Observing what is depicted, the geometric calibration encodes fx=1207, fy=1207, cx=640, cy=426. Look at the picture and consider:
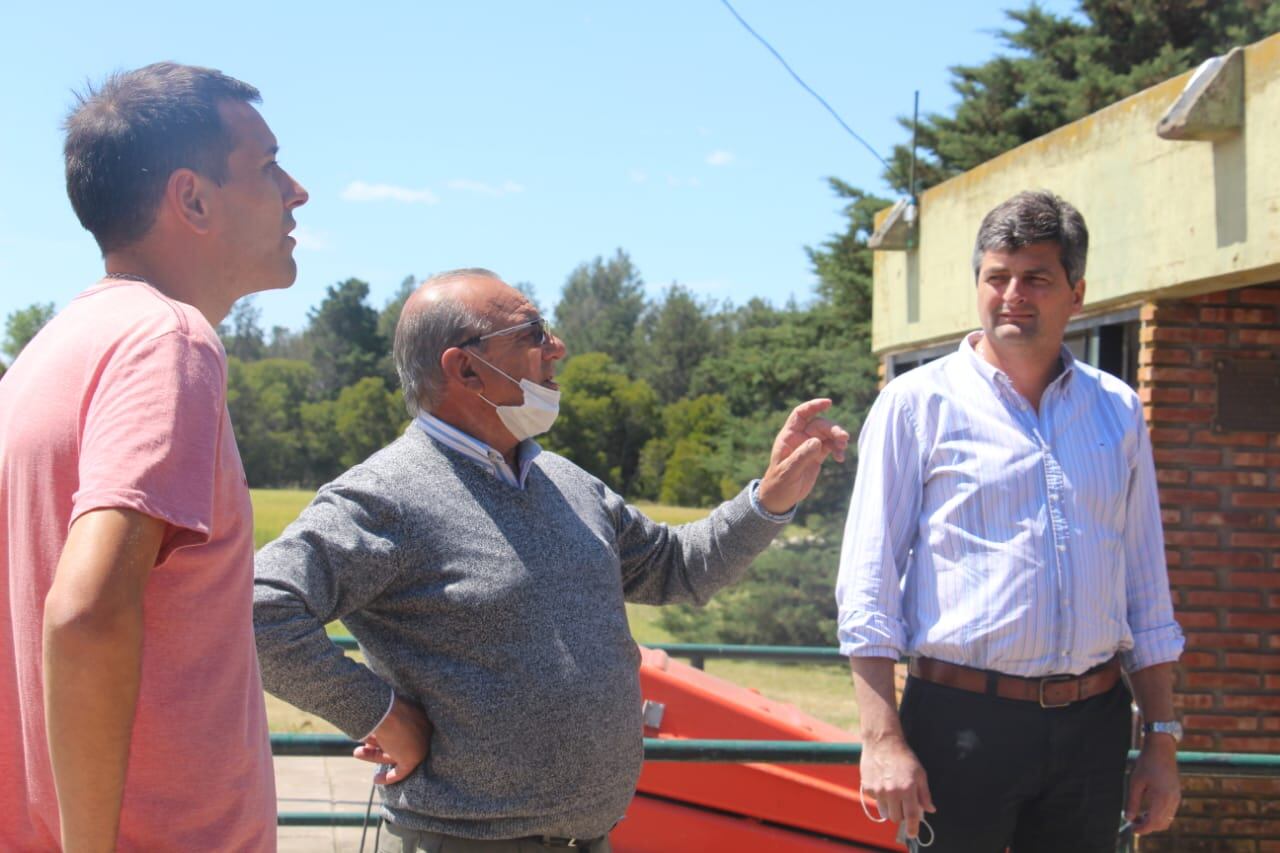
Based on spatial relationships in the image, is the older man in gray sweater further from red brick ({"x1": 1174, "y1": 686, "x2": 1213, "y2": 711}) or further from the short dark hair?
red brick ({"x1": 1174, "y1": 686, "x2": 1213, "y2": 711})

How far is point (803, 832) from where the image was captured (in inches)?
158

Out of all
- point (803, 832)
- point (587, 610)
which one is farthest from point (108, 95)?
point (803, 832)

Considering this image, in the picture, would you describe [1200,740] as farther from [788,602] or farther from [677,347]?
[677,347]

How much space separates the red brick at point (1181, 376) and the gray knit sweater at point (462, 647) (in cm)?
425

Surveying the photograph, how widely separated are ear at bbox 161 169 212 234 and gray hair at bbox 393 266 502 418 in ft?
2.60

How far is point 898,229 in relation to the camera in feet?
28.0

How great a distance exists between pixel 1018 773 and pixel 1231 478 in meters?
3.73

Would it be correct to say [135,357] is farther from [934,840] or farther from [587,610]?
[934,840]

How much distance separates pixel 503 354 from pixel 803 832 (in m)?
2.30

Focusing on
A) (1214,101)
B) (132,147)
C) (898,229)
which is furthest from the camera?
(898,229)

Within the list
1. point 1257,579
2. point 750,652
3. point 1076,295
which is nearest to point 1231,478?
point 1257,579

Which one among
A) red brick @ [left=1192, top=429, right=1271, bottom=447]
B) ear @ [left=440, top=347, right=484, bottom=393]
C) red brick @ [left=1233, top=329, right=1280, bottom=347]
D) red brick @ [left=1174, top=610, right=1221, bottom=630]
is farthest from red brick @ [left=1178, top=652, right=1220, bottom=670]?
ear @ [left=440, top=347, right=484, bottom=393]

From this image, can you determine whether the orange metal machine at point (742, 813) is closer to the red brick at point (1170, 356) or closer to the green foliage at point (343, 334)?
the red brick at point (1170, 356)

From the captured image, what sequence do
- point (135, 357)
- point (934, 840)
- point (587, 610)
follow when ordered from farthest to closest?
point (934, 840)
point (587, 610)
point (135, 357)
